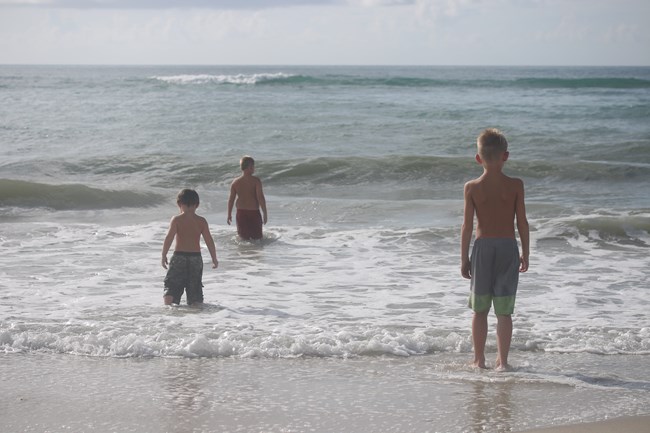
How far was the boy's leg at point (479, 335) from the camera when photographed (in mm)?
5473

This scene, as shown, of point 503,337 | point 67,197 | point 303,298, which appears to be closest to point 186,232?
point 303,298

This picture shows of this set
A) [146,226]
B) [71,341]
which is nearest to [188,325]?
[71,341]

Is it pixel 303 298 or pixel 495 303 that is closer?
pixel 495 303

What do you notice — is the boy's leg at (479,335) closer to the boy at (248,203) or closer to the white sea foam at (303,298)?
the white sea foam at (303,298)

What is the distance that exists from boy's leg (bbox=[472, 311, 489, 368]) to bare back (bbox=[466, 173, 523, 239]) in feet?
1.70

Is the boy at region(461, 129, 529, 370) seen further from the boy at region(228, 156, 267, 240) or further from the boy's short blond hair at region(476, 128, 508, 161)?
the boy at region(228, 156, 267, 240)

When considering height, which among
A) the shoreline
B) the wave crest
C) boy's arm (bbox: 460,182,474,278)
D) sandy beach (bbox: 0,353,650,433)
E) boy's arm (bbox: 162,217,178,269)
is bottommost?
the wave crest

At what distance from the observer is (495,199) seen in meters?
5.39

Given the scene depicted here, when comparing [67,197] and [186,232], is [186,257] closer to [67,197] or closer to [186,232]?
[186,232]

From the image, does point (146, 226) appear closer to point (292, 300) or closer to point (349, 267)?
point (349, 267)

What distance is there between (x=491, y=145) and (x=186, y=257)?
10.4 ft

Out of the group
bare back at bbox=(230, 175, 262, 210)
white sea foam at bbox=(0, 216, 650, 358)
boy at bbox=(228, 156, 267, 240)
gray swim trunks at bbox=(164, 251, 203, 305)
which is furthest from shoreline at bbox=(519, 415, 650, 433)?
bare back at bbox=(230, 175, 262, 210)

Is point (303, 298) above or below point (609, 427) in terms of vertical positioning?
below

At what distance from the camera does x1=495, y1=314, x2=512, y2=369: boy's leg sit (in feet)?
17.8
